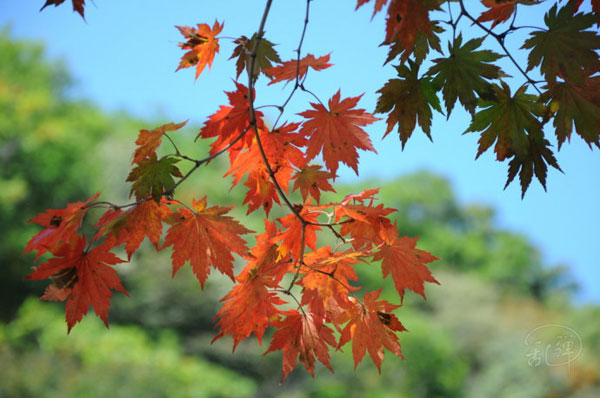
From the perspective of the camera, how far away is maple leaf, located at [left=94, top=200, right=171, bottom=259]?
2.39ft

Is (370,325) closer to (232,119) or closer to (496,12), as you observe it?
(232,119)

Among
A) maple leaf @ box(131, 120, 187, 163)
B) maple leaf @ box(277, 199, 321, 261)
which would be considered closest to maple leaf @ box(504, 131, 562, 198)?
maple leaf @ box(277, 199, 321, 261)

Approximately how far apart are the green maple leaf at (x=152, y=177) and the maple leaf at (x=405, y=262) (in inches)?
13.7

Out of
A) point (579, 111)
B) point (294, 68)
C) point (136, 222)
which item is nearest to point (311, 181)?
point (294, 68)

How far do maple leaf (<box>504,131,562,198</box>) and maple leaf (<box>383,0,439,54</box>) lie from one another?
0.27m

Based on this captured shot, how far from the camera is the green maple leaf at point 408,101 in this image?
83cm

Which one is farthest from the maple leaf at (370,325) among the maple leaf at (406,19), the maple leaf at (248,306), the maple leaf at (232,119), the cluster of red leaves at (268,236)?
the maple leaf at (406,19)

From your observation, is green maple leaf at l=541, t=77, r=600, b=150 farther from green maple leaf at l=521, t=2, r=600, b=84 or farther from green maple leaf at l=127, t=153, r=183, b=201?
green maple leaf at l=127, t=153, r=183, b=201

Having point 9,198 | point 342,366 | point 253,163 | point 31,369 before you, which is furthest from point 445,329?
point 253,163

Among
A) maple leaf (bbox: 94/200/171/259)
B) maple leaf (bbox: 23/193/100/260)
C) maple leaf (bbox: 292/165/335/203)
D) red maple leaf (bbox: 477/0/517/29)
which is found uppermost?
red maple leaf (bbox: 477/0/517/29)

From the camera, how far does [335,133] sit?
3.00ft

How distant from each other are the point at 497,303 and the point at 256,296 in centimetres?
1487

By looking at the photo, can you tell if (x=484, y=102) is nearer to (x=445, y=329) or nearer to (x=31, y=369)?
(x=31, y=369)

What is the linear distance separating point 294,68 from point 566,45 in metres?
0.40
